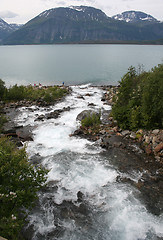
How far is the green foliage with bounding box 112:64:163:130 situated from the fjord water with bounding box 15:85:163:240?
18.0 feet

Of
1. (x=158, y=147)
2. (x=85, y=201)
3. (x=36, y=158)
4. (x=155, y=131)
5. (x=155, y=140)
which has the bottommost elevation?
(x=85, y=201)

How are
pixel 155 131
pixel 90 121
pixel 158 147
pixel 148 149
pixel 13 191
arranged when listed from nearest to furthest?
1. pixel 13 191
2. pixel 158 147
3. pixel 148 149
4. pixel 155 131
5. pixel 90 121

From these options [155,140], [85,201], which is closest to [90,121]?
[155,140]

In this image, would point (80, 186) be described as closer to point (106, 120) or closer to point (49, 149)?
point (49, 149)

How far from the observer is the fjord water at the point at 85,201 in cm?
984

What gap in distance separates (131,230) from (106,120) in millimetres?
18068

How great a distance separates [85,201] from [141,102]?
13.9 meters

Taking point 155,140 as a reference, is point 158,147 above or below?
below

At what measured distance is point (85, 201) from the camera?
11.9 meters

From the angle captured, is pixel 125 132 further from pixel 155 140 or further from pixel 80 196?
pixel 80 196

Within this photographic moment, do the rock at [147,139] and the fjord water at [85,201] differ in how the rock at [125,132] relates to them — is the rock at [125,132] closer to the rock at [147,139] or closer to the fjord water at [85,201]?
the rock at [147,139]

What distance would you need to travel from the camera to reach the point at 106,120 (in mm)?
26812

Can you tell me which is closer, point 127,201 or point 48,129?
point 127,201

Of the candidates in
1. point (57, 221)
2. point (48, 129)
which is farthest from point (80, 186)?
point (48, 129)
